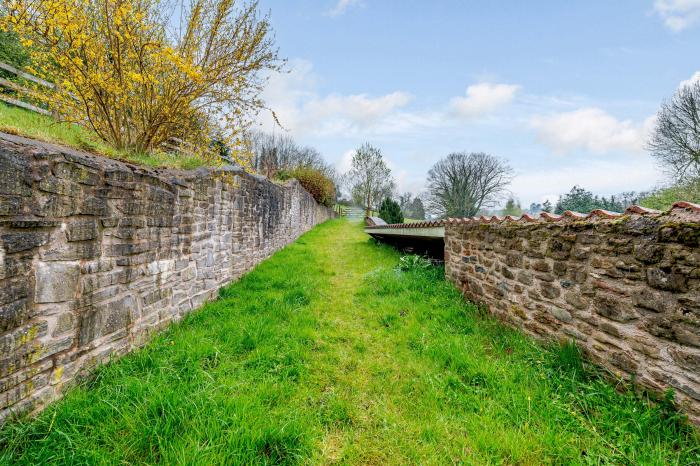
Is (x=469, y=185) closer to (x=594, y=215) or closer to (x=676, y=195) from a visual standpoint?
(x=676, y=195)

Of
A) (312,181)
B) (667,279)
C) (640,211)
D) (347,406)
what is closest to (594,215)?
(640,211)

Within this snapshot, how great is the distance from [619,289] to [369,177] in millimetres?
30210

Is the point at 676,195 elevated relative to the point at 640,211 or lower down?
elevated

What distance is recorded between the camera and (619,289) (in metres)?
2.43

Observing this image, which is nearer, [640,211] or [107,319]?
[640,211]

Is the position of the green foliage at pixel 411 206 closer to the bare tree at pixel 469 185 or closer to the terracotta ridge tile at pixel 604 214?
the bare tree at pixel 469 185

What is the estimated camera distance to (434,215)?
1166 inches

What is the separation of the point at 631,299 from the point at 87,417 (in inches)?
169

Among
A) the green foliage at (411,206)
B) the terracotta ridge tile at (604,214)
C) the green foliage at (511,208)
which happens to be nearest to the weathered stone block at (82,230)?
the terracotta ridge tile at (604,214)

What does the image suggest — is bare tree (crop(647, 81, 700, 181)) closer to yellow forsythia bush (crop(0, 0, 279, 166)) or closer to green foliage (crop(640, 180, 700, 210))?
green foliage (crop(640, 180, 700, 210))

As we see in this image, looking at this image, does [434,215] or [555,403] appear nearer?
[555,403]

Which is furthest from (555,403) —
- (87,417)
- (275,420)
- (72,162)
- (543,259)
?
(72,162)

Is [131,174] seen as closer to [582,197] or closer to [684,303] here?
[684,303]

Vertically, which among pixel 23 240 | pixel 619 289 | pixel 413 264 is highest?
pixel 23 240
